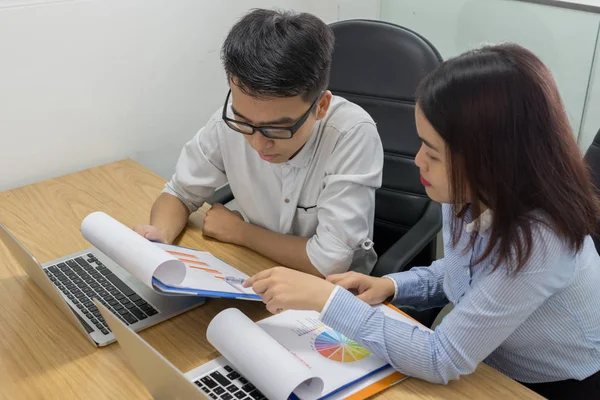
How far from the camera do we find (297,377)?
0.96 metres

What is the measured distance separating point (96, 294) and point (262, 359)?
1.47 feet

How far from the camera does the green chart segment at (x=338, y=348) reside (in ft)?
3.59

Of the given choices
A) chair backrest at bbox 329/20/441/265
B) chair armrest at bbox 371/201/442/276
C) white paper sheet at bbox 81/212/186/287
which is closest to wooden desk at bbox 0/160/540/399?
white paper sheet at bbox 81/212/186/287

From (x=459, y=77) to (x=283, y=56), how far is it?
0.38 metres

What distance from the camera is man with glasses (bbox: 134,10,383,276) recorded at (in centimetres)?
127

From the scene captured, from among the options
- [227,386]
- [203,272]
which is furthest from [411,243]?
[227,386]

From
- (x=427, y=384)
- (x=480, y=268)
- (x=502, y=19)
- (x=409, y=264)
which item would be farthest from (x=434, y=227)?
(x=502, y=19)

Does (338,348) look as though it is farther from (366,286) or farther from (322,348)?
(366,286)

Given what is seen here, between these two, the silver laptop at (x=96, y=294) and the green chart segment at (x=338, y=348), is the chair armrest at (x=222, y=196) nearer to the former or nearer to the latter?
the silver laptop at (x=96, y=294)

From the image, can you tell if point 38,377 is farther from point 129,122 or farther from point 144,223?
point 129,122

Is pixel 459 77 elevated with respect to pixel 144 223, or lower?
elevated

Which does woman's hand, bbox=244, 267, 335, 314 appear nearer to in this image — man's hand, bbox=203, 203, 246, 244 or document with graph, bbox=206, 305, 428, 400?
document with graph, bbox=206, 305, 428, 400

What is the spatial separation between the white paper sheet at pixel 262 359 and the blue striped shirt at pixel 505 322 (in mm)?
121

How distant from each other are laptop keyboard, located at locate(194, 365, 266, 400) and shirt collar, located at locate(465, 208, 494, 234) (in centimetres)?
44
